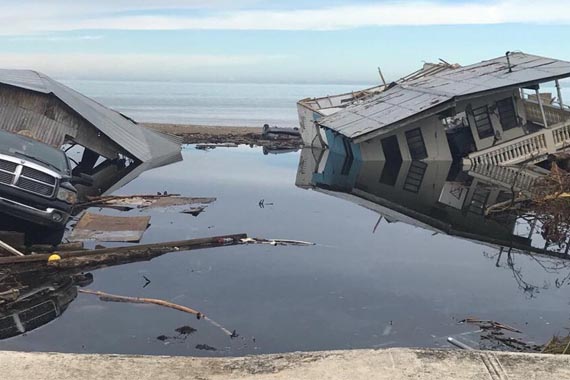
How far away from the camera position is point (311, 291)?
35.8ft

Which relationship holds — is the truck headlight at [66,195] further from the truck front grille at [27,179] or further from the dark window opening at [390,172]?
the dark window opening at [390,172]

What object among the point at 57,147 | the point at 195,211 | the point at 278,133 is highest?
the point at 278,133

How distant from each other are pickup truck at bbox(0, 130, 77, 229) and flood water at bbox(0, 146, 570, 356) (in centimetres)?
210

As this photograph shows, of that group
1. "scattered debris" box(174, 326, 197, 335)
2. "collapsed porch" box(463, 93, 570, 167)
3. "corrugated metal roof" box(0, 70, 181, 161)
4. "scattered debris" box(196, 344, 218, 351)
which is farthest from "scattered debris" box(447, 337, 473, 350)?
"collapsed porch" box(463, 93, 570, 167)

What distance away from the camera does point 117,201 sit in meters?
19.4

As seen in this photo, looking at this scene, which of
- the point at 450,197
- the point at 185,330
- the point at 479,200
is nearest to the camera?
the point at 185,330

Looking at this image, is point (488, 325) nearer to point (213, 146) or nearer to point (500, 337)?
point (500, 337)

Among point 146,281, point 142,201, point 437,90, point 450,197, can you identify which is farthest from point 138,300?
point 437,90

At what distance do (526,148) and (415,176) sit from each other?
593 cm

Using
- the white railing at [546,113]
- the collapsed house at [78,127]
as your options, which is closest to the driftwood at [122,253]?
the collapsed house at [78,127]

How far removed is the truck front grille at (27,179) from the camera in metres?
13.2

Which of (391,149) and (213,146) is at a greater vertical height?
(391,149)

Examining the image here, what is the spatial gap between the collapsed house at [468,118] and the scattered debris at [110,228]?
50.8 ft

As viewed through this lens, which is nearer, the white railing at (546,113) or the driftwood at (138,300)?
the driftwood at (138,300)
